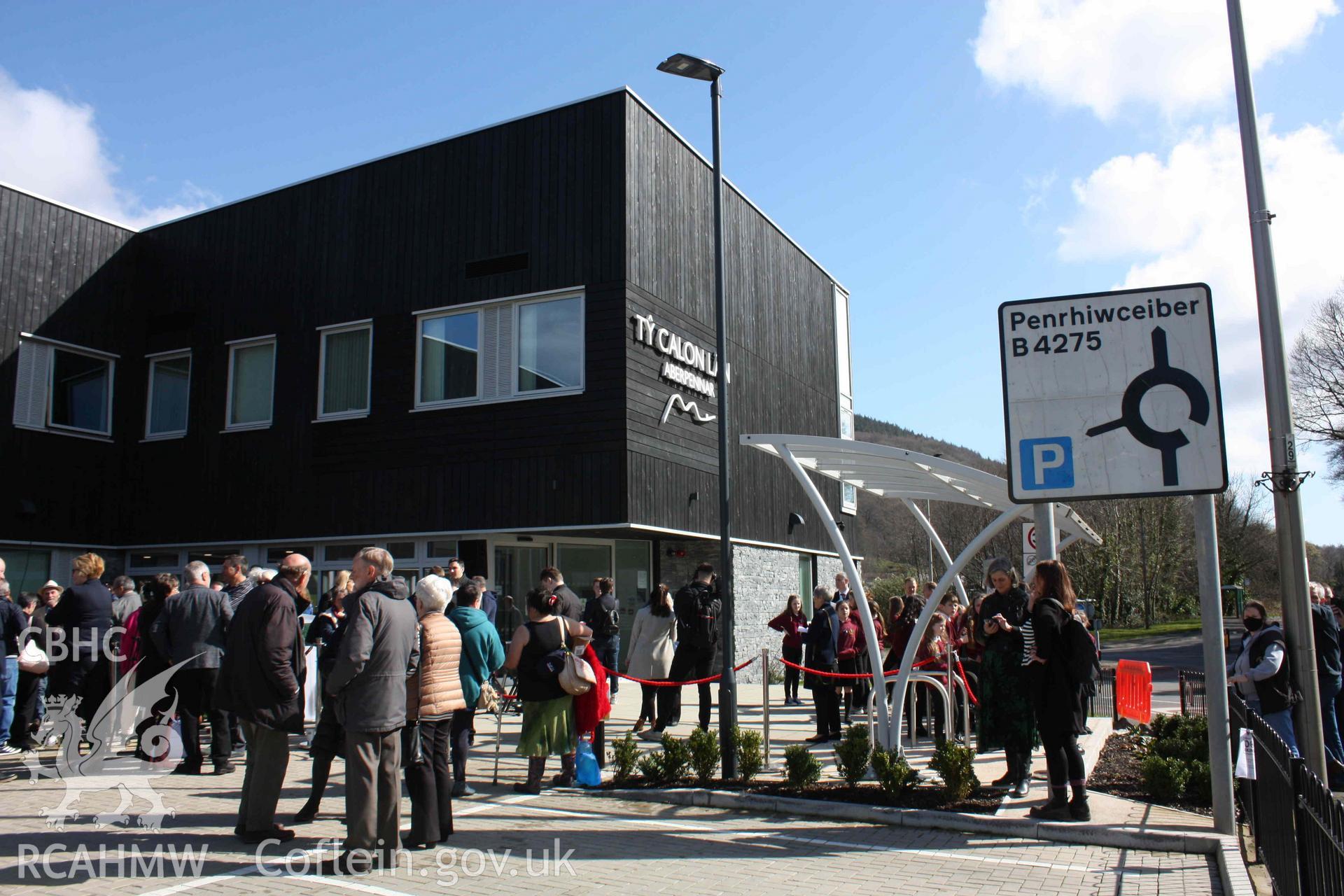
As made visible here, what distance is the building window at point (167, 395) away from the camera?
21.0 meters

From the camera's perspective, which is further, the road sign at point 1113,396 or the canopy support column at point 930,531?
the canopy support column at point 930,531

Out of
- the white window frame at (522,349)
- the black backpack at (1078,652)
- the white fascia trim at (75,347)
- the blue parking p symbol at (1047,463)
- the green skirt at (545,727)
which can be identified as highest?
the white fascia trim at (75,347)

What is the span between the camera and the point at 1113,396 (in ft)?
24.7

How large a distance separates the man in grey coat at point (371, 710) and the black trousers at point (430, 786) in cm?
27

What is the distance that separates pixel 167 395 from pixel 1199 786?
19.7 meters

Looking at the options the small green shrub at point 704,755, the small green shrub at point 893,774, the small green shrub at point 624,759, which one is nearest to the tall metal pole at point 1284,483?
the small green shrub at point 893,774

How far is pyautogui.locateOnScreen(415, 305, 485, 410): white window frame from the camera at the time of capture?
58.6 feet

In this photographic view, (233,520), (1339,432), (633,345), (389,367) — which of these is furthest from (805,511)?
(1339,432)

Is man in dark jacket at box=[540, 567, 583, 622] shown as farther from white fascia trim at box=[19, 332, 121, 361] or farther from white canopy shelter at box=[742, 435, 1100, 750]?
white fascia trim at box=[19, 332, 121, 361]

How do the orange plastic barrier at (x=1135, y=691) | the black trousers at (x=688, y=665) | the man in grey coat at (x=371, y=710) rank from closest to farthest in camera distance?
the man in grey coat at (x=371, y=710) → the black trousers at (x=688, y=665) → the orange plastic barrier at (x=1135, y=691)

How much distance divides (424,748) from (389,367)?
12646mm

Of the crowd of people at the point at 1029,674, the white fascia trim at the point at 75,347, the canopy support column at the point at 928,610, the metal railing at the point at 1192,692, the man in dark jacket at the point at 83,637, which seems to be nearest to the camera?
the crowd of people at the point at 1029,674

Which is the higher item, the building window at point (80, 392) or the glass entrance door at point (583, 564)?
the building window at point (80, 392)

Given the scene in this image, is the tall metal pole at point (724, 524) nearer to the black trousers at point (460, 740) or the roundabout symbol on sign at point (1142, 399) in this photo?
the black trousers at point (460, 740)
